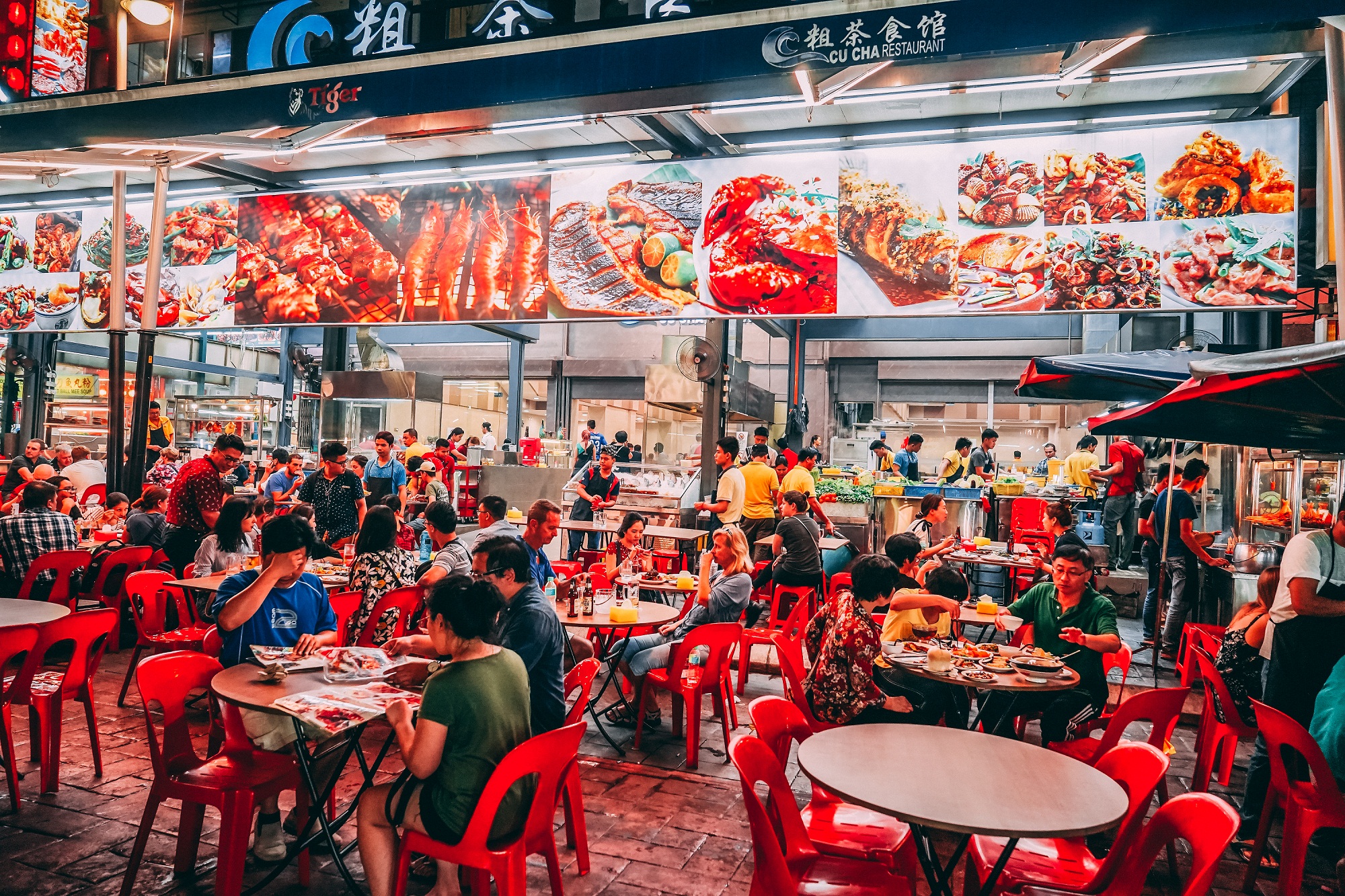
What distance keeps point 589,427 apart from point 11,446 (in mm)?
9643

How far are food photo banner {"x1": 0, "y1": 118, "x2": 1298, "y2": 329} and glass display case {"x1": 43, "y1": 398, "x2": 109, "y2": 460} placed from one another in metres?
4.86

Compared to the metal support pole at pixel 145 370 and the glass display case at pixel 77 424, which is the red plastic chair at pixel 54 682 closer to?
the metal support pole at pixel 145 370

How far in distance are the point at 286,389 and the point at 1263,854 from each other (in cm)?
1687

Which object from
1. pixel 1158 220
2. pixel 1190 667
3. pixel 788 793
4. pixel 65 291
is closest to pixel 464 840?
pixel 788 793

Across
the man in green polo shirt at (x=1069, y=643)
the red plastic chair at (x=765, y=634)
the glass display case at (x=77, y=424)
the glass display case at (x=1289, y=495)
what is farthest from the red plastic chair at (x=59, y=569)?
the glass display case at (x=77, y=424)

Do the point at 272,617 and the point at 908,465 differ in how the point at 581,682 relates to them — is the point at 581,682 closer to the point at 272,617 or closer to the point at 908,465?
the point at 272,617

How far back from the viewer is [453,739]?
2.44 metres

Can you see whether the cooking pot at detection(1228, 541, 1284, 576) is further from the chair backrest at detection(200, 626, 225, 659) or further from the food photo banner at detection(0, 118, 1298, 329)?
the chair backrest at detection(200, 626, 225, 659)

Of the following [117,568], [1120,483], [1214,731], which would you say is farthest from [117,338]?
[1120,483]

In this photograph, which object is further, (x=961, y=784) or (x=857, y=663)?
(x=857, y=663)

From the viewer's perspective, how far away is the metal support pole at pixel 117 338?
7852 millimetres

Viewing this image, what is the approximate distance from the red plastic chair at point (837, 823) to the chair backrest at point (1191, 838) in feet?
1.93

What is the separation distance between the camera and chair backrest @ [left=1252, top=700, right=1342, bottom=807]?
290 cm

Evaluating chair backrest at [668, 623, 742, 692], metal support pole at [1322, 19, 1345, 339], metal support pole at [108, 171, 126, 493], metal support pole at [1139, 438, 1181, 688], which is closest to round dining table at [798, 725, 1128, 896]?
chair backrest at [668, 623, 742, 692]
